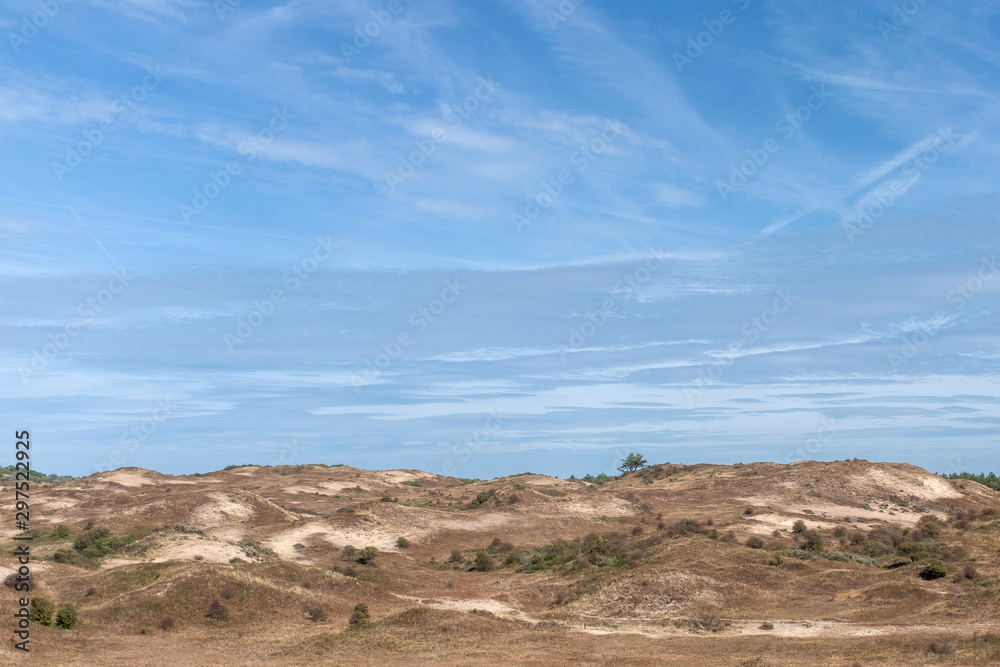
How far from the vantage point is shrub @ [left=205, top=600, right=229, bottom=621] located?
3678cm

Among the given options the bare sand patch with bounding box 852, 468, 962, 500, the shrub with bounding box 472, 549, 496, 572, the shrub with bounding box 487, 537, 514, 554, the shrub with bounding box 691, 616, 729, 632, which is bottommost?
the shrub with bounding box 691, 616, 729, 632

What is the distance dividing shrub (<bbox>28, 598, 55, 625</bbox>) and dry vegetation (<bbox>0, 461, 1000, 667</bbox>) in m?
1.03

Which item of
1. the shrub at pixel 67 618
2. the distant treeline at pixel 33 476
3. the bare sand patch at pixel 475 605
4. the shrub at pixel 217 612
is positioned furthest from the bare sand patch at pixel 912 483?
the distant treeline at pixel 33 476

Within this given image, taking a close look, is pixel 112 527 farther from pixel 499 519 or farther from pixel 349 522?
pixel 499 519

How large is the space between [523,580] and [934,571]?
22.5 m

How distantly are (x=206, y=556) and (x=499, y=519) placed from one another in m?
29.6

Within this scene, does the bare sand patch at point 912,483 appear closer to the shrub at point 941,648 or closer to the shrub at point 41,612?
the shrub at point 941,648

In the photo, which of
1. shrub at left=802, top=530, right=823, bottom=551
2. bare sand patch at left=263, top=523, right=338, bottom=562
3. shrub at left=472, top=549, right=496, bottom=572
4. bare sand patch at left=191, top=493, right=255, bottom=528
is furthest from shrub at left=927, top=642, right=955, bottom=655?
bare sand patch at left=191, top=493, right=255, bottom=528

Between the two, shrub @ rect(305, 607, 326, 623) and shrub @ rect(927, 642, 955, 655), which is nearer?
shrub @ rect(927, 642, 955, 655)

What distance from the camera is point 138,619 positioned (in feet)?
118

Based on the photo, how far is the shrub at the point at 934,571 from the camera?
41.3 metres

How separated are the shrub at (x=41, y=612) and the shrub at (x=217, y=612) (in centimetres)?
640

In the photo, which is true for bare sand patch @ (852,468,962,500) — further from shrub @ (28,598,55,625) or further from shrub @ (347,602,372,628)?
shrub @ (28,598,55,625)

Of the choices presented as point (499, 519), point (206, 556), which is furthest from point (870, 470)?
point (206, 556)
